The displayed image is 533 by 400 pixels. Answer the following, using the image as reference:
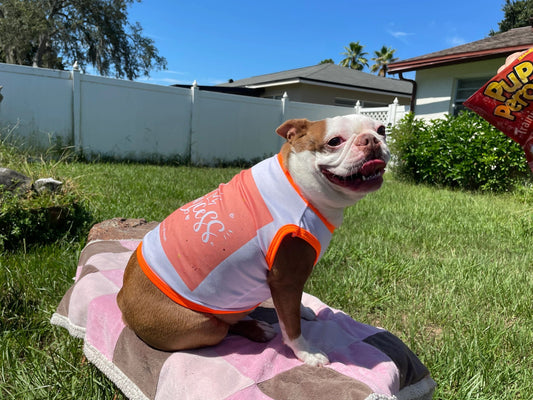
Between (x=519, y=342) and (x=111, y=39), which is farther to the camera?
(x=111, y=39)

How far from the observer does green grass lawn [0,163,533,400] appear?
1.90m

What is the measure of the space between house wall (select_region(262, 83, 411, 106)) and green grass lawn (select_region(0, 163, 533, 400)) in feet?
37.1

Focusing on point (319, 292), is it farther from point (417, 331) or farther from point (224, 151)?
point (224, 151)

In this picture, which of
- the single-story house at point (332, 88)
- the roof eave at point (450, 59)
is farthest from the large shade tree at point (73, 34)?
the roof eave at point (450, 59)

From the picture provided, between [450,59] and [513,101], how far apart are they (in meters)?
8.43

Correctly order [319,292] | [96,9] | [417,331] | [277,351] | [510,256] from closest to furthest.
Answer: [277,351], [417,331], [319,292], [510,256], [96,9]

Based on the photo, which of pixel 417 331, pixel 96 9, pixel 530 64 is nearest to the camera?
pixel 530 64

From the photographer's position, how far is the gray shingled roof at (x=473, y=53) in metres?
8.12

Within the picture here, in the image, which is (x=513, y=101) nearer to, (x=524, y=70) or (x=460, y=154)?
(x=524, y=70)

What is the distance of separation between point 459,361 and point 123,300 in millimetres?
1797

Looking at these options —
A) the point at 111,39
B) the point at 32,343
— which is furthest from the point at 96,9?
the point at 32,343

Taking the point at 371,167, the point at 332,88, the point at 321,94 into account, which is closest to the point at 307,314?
the point at 371,167

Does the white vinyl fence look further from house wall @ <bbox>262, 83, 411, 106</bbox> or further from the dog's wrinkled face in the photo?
the dog's wrinkled face

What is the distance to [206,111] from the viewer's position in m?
11.2
